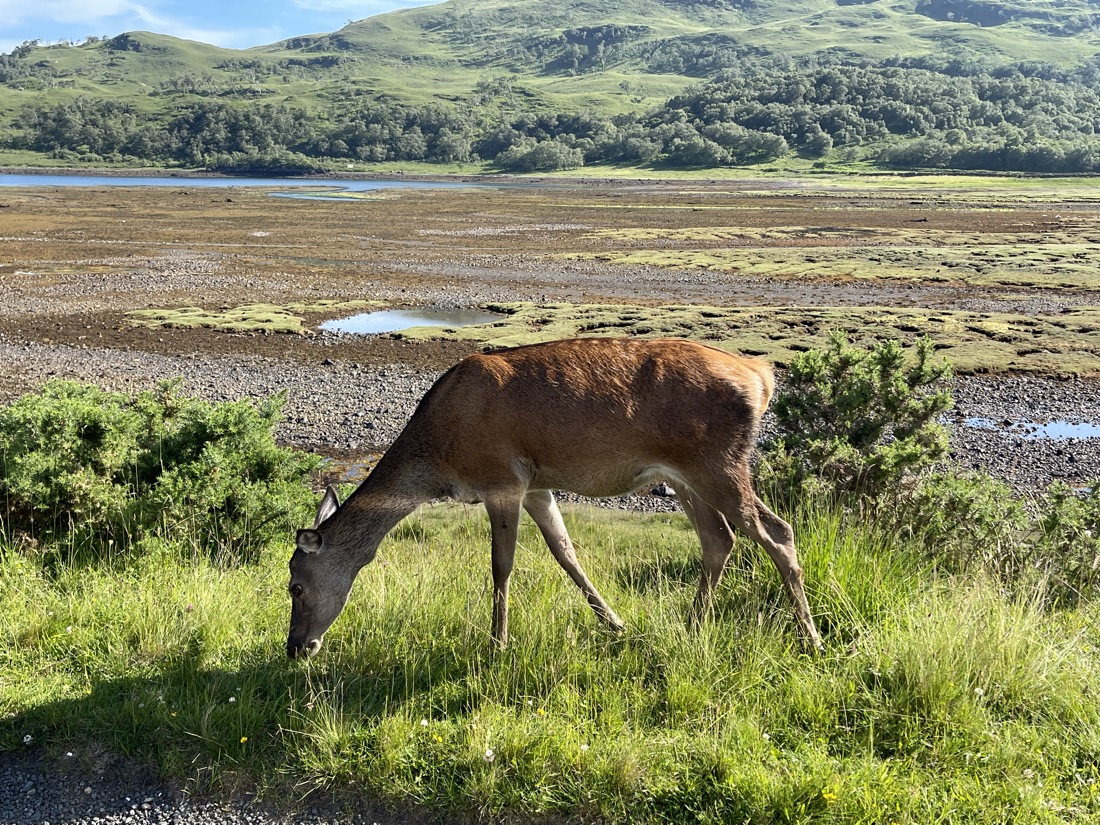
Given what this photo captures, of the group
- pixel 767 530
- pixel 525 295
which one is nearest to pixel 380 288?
pixel 525 295

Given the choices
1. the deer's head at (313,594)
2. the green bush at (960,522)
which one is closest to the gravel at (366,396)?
the green bush at (960,522)

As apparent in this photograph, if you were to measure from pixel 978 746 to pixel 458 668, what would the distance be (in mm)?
3159

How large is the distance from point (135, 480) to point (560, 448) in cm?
556

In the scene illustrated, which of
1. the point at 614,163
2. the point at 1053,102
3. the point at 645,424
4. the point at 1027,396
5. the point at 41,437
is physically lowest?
the point at 1027,396

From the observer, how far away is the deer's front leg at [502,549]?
616cm

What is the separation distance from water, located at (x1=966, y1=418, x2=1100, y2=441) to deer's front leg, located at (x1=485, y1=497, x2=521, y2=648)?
46.9 feet

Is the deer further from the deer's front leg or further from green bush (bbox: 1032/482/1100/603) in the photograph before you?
green bush (bbox: 1032/482/1100/603)

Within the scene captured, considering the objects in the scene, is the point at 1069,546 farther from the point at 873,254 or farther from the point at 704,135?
the point at 704,135

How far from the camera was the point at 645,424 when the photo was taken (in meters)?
6.04

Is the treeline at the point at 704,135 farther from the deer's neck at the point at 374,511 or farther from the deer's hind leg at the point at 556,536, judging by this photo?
the deer's neck at the point at 374,511

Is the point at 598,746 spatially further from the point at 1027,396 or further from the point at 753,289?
the point at 753,289

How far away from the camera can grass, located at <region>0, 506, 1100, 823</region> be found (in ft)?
16.4

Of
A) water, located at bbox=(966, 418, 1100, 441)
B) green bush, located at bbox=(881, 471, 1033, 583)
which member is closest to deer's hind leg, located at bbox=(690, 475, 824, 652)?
green bush, located at bbox=(881, 471, 1033, 583)

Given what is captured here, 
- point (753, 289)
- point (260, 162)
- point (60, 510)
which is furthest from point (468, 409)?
point (260, 162)
